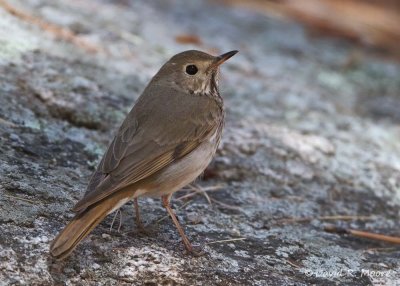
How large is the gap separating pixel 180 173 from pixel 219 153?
1198 millimetres

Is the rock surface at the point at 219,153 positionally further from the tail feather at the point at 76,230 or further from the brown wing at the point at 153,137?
the brown wing at the point at 153,137

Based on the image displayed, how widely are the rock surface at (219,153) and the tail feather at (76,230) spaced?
0.10 m

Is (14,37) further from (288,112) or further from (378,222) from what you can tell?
(378,222)

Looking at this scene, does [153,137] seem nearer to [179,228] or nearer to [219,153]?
[179,228]

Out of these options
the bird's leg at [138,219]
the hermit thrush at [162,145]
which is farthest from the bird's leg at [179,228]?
the bird's leg at [138,219]

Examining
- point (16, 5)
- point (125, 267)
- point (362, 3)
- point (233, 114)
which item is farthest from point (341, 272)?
point (362, 3)

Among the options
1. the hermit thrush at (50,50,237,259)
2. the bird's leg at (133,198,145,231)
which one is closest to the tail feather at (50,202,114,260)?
the hermit thrush at (50,50,237,259)

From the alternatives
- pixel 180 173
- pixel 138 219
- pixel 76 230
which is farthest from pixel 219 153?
pixel 76 230

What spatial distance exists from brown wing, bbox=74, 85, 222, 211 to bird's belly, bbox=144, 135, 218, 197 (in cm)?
3

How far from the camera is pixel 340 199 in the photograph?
4.85 meters

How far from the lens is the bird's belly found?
3.80 meters

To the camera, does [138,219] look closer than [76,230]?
No

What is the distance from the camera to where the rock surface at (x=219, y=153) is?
3469 millimetres

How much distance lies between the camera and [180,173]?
12.7 feet
